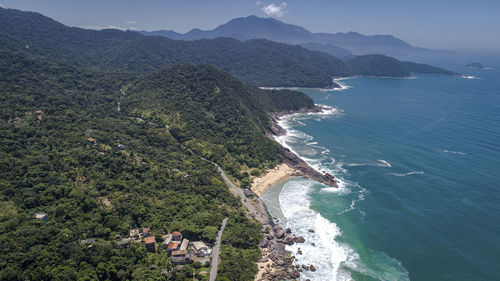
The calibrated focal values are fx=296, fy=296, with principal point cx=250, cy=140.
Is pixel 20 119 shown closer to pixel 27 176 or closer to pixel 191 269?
pixel 27 176

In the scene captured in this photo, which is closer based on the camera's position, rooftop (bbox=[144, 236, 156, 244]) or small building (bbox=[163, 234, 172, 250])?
rooftop (bbox=[144, 236, 156, 244])

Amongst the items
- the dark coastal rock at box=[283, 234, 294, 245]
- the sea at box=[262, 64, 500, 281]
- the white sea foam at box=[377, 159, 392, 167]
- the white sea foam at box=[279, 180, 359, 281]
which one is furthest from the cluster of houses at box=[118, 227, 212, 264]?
the white sea foam at box=[377, 159, 392, 167]

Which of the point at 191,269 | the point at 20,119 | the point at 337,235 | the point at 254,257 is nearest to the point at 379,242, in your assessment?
→ the point at 337,235

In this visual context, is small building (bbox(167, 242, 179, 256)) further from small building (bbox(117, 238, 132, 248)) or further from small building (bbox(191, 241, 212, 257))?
small building (bbox(117, 238, 132, 248))

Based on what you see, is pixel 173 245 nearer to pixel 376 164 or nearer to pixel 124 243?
pixel 124 243

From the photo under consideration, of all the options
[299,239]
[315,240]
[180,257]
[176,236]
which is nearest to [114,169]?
[176,236]

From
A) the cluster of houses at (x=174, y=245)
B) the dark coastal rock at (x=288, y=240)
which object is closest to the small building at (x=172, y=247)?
the cluster of houses at (x=174, y=245)
